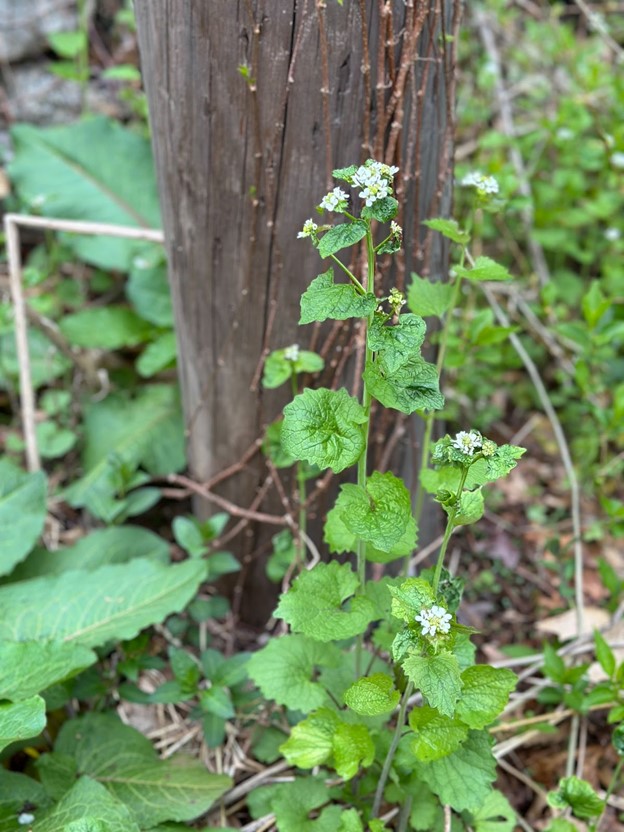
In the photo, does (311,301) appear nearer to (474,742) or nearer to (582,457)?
(474,742)

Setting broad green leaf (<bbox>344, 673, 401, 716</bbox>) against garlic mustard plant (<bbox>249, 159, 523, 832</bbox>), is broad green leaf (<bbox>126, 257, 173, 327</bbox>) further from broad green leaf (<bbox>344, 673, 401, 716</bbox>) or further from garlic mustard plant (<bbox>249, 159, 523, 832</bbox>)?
broad green leaf (<bbox>344, 673, 401, 716</bbox>)

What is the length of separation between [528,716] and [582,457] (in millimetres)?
1214

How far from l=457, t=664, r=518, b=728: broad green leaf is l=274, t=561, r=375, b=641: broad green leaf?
0.22m

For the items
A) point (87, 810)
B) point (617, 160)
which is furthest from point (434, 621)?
Answer: point (617, 160)

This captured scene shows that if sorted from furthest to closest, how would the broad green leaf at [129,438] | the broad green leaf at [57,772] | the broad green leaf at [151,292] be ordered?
the broad green leaf at [151,292] → the broad green leaf at [129,438] → the broad green leaf at [57,772]

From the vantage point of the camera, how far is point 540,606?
8.86 ft

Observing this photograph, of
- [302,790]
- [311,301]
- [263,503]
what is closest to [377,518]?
[311,301]

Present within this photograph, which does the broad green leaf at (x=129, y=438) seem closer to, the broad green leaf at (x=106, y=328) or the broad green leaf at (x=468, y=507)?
the broad green leaf at (x=106, y=328)

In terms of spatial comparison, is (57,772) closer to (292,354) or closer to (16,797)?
(16,797)

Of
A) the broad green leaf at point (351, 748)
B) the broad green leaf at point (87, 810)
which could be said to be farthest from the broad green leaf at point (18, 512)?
the broad green leaf at point (351, 748)

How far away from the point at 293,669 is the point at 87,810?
0.53 m

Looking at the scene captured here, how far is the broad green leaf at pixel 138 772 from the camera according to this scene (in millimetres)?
1839

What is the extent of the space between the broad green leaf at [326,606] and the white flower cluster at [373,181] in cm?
74

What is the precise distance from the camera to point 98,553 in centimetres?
243
